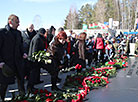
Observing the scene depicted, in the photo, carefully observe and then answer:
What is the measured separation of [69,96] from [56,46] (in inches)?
59.5

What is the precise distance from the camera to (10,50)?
393 cm

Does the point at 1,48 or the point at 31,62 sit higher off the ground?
the point at 1,48

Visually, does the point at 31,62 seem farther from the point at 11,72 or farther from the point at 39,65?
the point at 11,72

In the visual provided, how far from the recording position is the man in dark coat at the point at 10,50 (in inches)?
150

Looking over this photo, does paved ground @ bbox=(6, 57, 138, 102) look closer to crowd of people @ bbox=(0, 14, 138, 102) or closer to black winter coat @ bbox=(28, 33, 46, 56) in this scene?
crowd of people @ bbox=(0, 14, 138, 102)

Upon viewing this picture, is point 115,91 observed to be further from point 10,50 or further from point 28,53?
point 10,50

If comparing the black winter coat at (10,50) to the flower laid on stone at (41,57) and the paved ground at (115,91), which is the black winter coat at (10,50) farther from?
the paved ground at (115,91)

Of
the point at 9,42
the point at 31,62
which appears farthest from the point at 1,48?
the point at 31,62

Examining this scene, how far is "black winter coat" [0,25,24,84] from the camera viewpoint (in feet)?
12.5

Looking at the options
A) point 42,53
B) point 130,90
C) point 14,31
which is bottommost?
point 130,90

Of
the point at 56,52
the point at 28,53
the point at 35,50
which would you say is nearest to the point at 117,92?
the point at 56,52

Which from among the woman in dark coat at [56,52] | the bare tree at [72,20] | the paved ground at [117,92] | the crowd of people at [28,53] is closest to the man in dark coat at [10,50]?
the crowd of people at [28,53]

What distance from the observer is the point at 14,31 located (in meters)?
4.04

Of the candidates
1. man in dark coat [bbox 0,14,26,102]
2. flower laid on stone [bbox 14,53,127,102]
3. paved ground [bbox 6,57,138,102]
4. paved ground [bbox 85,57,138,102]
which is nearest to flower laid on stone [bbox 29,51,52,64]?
flower laid on stone [bbox 14,53,127,102]
